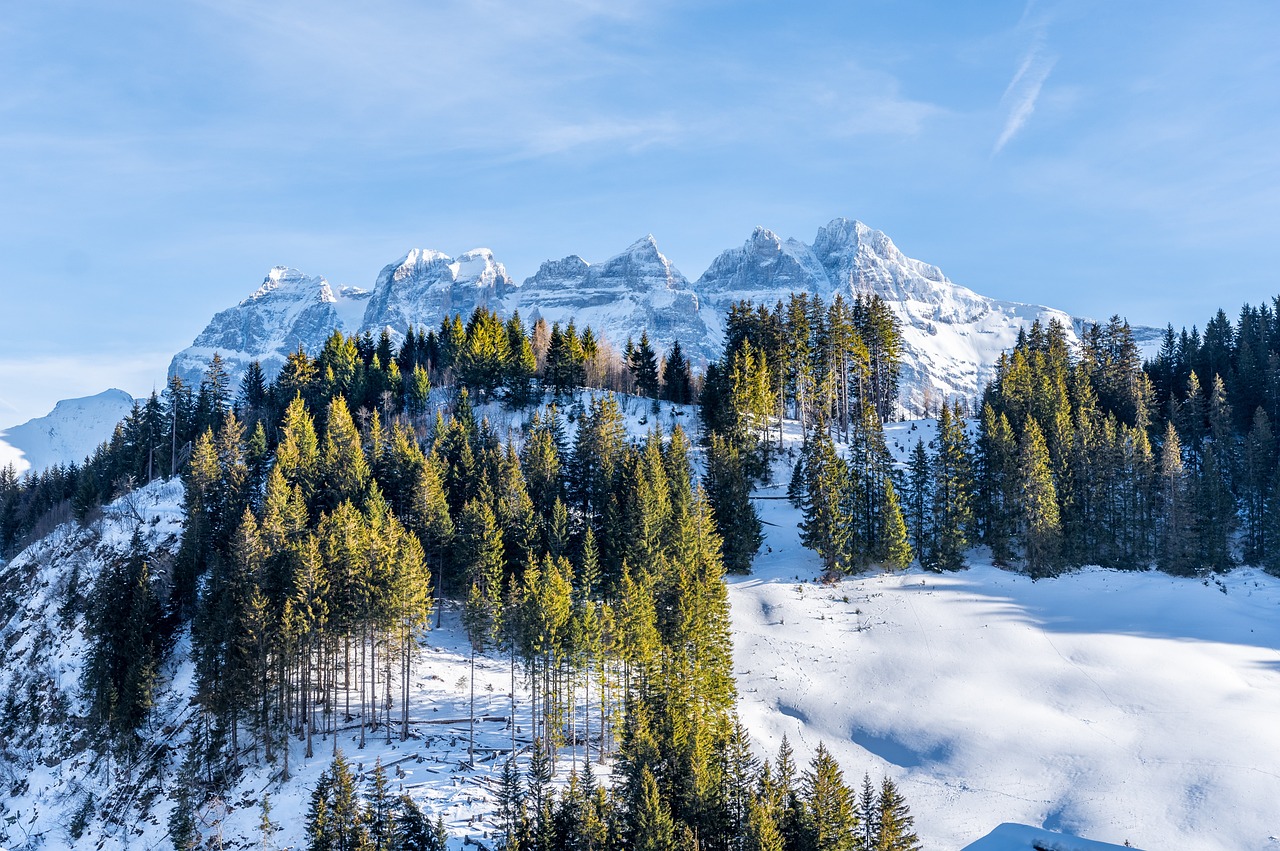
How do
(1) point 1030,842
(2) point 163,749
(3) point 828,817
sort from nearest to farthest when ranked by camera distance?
1. (3) point 828,817
2. (1) point 1030,842
3. (2) point 163,749

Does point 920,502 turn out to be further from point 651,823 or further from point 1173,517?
point 651,823

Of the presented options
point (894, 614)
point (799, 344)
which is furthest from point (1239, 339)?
point (894, 614)

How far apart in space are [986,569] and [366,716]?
5293 centimetres

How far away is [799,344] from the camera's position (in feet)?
331

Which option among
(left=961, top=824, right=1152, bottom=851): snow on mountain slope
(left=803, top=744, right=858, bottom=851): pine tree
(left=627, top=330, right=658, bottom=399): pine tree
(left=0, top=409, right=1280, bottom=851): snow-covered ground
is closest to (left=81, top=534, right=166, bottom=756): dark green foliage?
(left=0, top=409, right=1280, bottom=851): snow-covered ground

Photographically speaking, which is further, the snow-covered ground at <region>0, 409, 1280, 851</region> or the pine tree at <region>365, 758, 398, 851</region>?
the snow-covered ground at <region>0, 409, 1280, 851</region>

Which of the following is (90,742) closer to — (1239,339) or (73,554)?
(73,554)

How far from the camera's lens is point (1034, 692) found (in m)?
55.2

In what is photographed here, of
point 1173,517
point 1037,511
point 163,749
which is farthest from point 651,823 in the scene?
point 1173,517

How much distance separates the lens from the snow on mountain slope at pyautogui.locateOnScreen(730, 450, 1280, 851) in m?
43.9

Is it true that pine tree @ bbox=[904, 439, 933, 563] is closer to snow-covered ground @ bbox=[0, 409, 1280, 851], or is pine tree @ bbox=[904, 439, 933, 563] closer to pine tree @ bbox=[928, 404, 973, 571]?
pine tree @ bbox=[928, 404, 973, 571]

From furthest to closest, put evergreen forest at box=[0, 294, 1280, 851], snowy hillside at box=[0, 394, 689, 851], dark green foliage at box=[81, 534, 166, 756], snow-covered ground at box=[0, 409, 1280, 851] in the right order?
dark green foliage at box=[81, 534, 166, 756] → snowy hillside at box=[0, 394, 689, 851] → snow-covered ground at box=[0, 409, 1280, 851] → evergreen forest at box=[0, 294, 1280, 851]

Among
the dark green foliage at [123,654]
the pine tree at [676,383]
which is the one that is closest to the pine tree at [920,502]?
the pine tree at [676,383]

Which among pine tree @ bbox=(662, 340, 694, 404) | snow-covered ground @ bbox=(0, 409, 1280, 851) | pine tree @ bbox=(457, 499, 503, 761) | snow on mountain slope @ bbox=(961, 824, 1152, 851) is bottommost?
snow on mountain slope @ bbox=(961, 824, 1152, 851)
